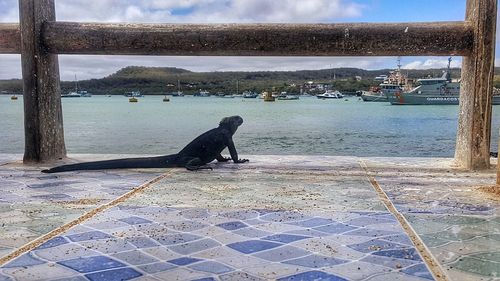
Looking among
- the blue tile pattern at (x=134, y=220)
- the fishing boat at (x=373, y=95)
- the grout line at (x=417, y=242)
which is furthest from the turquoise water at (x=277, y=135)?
the fishing boat at (x=373, y=95)

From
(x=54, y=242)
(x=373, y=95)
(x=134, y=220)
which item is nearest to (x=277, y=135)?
(x=134, y=220)

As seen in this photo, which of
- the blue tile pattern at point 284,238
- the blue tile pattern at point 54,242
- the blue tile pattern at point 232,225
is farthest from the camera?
the blue tile pattern at point 232,225

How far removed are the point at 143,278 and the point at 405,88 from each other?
300ft

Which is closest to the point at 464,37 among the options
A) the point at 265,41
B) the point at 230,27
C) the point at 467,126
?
the point at 467,126

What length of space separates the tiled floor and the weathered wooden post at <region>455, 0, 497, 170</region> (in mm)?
643

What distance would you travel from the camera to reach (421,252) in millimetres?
3170

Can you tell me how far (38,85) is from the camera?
7289 millimetres

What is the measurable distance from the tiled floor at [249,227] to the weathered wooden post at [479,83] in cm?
64

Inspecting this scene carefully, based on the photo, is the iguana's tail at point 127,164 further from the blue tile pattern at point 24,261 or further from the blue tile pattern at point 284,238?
the blue tile pattern at point 284,238

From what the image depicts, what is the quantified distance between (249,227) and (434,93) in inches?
3139

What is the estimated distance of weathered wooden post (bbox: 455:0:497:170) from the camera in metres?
6.72

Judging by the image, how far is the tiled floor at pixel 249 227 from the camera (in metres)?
2.88

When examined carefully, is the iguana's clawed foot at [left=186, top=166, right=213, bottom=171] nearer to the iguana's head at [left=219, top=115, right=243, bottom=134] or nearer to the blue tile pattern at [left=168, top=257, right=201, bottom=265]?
the iguana's head at [left=219, top=115, right=243, bottom=134]

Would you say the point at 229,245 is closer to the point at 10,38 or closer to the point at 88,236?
the point at 88,236
